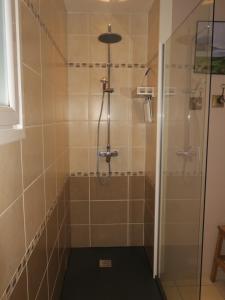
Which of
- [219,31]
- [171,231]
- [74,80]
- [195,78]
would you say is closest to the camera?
[195,78]

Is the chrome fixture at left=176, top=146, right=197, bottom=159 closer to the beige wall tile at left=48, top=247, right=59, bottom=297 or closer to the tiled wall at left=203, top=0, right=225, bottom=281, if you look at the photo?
the tiled wall at left=203, top=0, right=225, bottom=281

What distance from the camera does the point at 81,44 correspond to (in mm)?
2238

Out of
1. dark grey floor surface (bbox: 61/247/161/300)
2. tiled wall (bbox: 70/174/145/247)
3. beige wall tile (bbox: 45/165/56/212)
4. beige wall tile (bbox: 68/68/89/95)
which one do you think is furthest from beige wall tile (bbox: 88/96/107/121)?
dark grey floor surface (bbox: 61/247/161/300)

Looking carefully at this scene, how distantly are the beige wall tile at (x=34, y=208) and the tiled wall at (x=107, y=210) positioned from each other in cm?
112

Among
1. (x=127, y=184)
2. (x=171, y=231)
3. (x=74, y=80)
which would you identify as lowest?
(x=171, y=231)

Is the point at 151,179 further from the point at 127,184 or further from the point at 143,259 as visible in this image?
the point at 143,259

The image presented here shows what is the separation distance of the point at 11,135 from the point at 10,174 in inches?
5.4

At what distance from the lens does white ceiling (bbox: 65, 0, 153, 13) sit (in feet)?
6.68

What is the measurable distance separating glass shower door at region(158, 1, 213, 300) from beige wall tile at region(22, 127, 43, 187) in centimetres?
90

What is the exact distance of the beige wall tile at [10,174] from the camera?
0.78 metres

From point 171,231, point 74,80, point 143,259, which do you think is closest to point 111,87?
point 74,80

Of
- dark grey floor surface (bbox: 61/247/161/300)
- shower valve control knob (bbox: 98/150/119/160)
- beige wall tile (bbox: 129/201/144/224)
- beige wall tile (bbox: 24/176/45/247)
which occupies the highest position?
shower valve control knob (bbox: 98/150/119/160)

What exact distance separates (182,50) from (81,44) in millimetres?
1050

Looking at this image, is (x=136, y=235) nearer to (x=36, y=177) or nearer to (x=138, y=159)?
(x=138, y=159)
